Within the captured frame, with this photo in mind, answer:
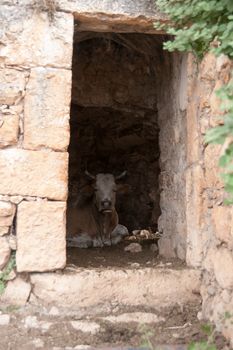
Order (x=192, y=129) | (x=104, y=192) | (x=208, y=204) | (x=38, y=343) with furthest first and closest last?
(x=104, y=192) < (x=192, y=129) < (x=208, y=204) < (x=38, y=343)

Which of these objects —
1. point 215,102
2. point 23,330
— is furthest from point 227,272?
point 23,330

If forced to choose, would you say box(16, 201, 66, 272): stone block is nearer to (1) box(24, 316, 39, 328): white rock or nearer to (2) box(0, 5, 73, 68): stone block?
(1) box(24, 316, 39, 328): white rock

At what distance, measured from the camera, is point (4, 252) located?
3.80 meters

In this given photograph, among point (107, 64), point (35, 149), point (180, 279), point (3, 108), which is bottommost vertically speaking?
point (180, 279)

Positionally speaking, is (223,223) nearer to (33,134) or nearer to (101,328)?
(101,328)

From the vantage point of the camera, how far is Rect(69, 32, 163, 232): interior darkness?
7137 mm

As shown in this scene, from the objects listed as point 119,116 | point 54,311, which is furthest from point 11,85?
point 119,116

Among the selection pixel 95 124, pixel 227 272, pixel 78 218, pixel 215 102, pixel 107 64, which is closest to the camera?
pixel 227 272

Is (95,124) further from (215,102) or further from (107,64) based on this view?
(215,102)

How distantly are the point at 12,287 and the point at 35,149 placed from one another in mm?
1007

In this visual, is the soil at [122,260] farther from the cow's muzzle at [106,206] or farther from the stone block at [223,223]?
the cow's muzzle at [106,206]

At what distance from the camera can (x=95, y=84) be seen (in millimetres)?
7754

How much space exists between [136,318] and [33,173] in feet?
4.18

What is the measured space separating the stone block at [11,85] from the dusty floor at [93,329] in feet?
4.94
